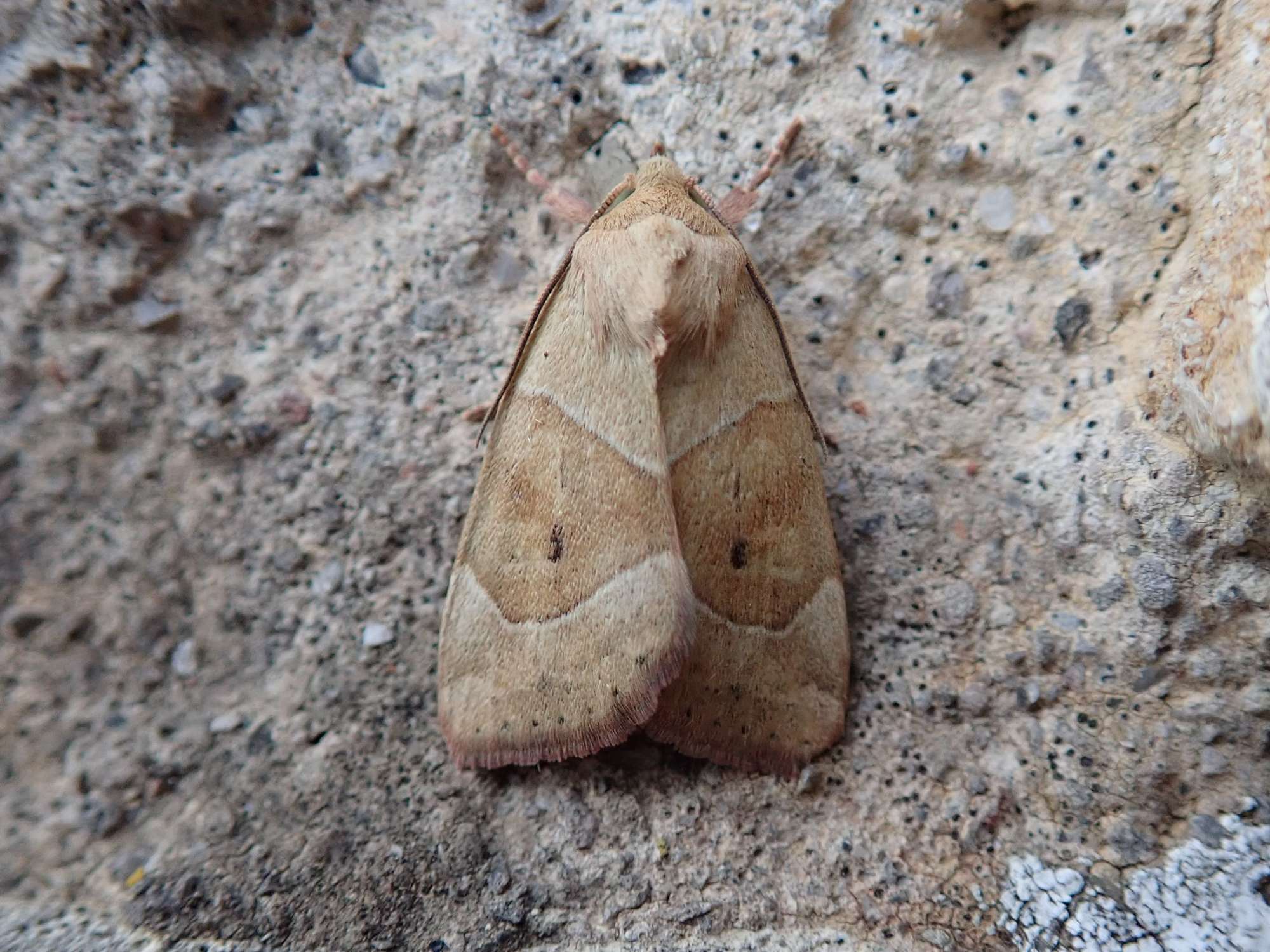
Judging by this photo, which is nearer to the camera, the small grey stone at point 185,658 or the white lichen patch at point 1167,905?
the white lichen patch at point 1167,905

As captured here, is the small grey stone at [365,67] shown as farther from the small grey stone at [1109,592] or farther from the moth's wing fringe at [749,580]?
the small grey stone at [1109,592]

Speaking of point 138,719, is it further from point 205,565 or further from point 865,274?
point 865,274

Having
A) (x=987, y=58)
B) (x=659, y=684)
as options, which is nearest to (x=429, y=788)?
(x=659, y=684)

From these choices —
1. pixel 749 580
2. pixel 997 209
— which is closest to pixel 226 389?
pixel 749 580

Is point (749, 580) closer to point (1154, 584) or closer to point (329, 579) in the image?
point (1154, 584)

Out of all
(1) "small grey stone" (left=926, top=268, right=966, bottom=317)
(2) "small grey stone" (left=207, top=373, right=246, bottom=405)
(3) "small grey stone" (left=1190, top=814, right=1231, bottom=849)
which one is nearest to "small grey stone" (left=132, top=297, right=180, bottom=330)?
(2) "small grey stone" (left=207, top=373, right=246, bottom=405)

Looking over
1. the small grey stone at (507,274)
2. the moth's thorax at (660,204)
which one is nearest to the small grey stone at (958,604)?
the moth's thorax at (660,204)
